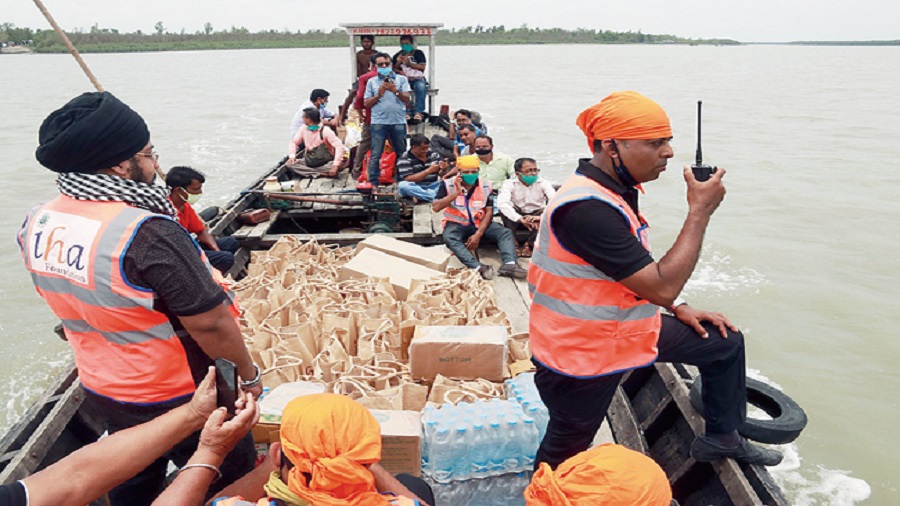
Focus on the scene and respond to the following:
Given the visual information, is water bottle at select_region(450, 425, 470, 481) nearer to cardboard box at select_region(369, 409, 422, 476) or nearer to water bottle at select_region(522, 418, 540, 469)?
cardboard box at select_region(369, 409, 422, 476)

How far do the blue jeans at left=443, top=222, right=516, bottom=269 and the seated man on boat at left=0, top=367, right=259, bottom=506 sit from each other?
343 centimetres

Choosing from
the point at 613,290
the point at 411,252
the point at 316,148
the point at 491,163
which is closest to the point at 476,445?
the point at 613,290

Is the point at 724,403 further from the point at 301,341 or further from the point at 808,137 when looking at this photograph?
the point at 808,137

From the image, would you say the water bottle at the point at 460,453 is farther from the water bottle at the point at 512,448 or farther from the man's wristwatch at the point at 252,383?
the man's wristwatch at the point at 252,383

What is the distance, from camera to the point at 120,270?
1.62 m

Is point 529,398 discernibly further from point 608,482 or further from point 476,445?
point 608,482

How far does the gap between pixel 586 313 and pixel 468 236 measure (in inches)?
136

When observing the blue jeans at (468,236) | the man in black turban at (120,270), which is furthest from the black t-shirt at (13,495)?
the blue jeans at (468,236)

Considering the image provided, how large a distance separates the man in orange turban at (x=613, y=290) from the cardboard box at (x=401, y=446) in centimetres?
51

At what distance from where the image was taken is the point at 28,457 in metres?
2.51

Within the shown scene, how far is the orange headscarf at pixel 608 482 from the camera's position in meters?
1.52

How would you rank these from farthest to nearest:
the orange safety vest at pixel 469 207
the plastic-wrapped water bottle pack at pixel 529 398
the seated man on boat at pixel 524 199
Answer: the seated man on boat at pixel 524 199 → the orange safety vest at pixel 469 207 → the plastic-wrapped water bottle pack at pixel 529 398

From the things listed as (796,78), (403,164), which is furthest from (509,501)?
(796,78)

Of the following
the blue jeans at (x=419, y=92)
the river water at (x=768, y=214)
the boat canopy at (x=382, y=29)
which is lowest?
the river water at (x=768, y=214)
